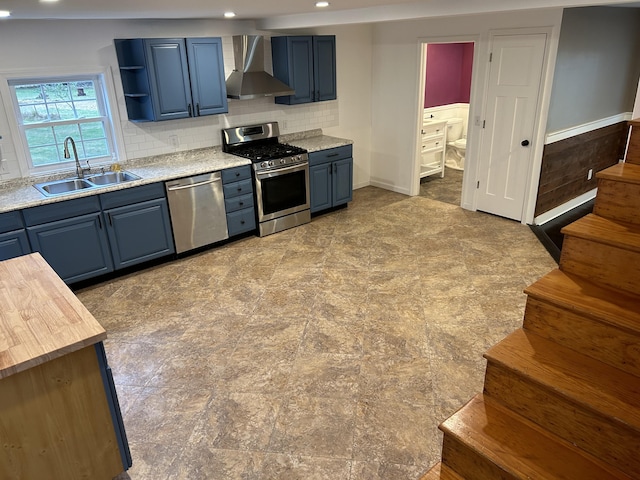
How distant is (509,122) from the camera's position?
17.2ft

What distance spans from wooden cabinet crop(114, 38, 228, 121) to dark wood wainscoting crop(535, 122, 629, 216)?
3.61 meters

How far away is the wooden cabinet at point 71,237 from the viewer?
3830mm

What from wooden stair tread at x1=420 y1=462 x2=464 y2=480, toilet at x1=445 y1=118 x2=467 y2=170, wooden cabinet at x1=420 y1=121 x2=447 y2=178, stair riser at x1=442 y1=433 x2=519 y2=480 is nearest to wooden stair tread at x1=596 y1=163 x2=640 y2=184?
stair riser at x1=442 y1=433 x2=519 y2=480

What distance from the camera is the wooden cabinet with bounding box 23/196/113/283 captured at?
151 inches

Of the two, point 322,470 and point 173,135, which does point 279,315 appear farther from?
point 173,135

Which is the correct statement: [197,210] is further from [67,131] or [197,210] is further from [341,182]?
[341,182]

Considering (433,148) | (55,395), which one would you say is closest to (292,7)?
(55,395)

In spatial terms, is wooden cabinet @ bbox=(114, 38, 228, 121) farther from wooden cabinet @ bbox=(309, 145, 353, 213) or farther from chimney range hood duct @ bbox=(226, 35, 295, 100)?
wooden cabinet @ bbox=(309, 145, 353, 213)

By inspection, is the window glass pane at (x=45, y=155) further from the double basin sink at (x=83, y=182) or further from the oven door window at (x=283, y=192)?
the oven door window at (x=283, y=192)

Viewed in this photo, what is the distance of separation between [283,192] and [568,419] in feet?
13.2

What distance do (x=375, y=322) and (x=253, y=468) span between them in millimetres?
1547

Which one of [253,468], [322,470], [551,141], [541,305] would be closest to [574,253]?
[541,305]

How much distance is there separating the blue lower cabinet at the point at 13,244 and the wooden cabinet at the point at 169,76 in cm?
157

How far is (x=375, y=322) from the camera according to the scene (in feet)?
11.9
